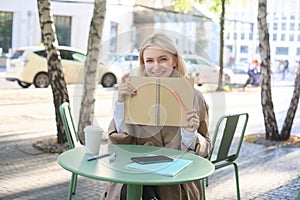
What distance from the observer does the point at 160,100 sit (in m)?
2.52

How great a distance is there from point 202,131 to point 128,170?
668 mm

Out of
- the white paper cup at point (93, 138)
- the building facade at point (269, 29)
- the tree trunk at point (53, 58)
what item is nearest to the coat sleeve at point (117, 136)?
the white paper cup at point (93, 138)

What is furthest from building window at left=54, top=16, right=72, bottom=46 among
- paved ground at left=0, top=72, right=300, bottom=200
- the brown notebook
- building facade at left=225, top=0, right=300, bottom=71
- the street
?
the brown notebook

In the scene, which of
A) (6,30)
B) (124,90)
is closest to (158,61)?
(124,90)

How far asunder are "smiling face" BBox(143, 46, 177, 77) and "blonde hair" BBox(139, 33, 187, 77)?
2 cm

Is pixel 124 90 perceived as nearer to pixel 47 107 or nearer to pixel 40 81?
pixel 47 107

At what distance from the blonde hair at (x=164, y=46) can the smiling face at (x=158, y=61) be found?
0.02m

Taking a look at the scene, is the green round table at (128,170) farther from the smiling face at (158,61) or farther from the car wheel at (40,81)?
the car wheel at (40,81)

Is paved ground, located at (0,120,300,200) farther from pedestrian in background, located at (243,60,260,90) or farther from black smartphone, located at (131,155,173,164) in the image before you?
pedestrian in background, located at (243,60,260,90)

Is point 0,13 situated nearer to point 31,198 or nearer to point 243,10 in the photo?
point 243,10

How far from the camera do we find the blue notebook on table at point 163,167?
7.91 feet

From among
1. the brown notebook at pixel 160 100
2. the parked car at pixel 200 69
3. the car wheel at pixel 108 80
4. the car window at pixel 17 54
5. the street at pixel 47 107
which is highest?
the car window at pixel 17 54

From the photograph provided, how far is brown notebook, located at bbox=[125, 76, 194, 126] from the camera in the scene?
2.52 metres

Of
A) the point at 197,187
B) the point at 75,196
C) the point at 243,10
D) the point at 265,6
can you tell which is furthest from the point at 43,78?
the point at 197,187
